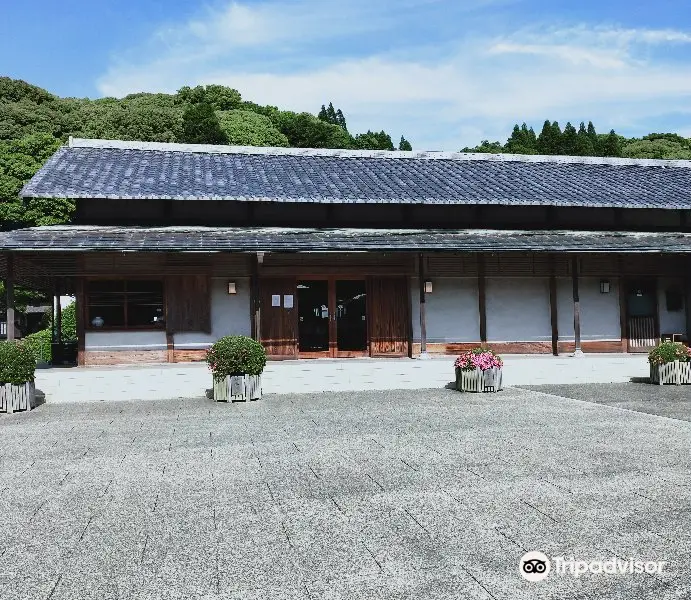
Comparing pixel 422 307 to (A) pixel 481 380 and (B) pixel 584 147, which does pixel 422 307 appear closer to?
(A) pixel 481 380

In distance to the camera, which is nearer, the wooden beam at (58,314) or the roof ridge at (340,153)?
the wooden beam at (58,314)

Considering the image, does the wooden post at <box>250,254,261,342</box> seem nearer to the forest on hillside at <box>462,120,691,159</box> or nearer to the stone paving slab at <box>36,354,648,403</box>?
the stone paving slab at <box>36,354,648,403</box>

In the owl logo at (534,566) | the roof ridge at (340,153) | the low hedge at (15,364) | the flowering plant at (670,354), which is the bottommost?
the owl logo at (534,566)

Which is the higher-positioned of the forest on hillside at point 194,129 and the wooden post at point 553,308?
the forest on hillside at point 194,129

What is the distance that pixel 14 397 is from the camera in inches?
382

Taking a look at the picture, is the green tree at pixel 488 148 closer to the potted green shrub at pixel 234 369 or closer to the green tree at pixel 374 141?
the green tree at pixel 374 141

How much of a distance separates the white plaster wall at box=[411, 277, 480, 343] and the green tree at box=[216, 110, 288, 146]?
32.7m

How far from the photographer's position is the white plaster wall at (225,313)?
15.3 metres

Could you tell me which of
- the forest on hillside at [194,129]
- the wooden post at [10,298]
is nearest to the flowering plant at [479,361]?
the wooden post at [10,298]

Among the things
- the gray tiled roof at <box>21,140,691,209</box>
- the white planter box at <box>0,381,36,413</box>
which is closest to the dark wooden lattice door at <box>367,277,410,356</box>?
the gray tiled roof at <box>21,140,691,209</box>

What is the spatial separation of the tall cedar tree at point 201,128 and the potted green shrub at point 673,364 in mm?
35893

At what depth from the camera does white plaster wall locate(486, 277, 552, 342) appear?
54.3ft

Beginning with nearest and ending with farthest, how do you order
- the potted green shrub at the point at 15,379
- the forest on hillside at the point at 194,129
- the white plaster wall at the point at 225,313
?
the potted green shrub at the point at 15,379 < the white plaster wall at the point at 225,313 < the forest on hillside at the point at 194,129

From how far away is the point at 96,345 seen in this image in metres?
14.8
